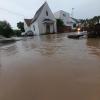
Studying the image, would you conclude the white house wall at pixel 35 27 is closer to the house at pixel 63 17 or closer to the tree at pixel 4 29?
the tree at pixel 4 29

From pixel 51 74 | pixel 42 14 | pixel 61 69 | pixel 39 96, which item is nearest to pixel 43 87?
pixel 39 96

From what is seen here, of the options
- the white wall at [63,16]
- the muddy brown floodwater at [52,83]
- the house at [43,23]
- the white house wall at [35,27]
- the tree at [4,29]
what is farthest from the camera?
the white wall at [63,16]

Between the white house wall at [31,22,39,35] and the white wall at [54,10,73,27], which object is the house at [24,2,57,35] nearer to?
the white house wall at [31,22,39,35]

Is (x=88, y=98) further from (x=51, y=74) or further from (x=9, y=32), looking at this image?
(x=9, y=32)

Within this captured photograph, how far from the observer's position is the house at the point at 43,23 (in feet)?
133

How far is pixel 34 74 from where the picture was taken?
7012 millimetres

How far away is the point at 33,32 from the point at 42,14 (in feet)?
15.2

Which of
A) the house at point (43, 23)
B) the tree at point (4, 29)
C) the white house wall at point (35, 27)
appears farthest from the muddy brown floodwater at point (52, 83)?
the white house wall at point (35, 27)

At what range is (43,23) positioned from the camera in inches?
1635

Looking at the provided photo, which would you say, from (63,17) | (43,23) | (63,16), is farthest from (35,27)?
(63,16)

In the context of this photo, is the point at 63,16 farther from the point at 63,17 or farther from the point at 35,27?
the point at 35,27

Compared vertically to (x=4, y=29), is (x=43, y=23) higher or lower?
higher

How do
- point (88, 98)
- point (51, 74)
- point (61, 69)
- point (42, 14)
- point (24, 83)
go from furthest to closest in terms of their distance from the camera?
point (42, 14) < point (61, 69) < point (51, 74) < point (24, 83) < point (88, 98)

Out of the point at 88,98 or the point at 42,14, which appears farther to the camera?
the point at 42,14
